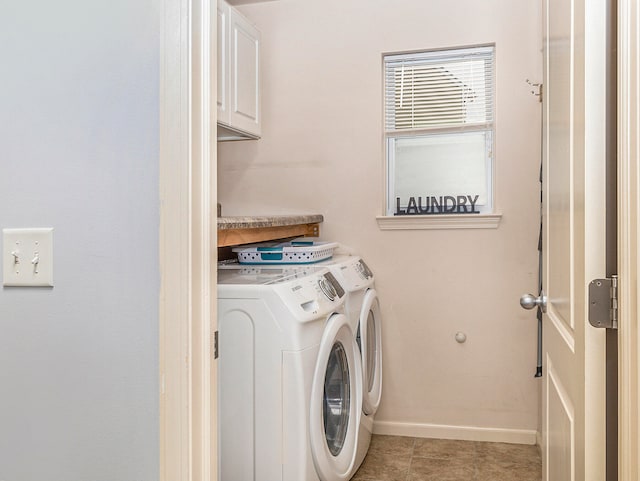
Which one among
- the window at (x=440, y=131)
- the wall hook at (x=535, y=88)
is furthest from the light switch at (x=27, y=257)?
the wall hook at (x=535, y=88)

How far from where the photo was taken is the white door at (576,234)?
97cm

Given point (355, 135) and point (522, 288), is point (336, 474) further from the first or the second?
point (355, 135)

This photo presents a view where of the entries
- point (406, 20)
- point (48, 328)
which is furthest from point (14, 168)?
point (406, 20)

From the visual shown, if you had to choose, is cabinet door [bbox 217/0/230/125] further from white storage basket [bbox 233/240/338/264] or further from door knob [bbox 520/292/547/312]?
door knob [bbox 520/292/547/312]

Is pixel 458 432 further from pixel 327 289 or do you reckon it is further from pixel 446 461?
pixel 327 289

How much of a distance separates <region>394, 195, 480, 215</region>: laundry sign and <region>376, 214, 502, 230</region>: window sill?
0.09 m

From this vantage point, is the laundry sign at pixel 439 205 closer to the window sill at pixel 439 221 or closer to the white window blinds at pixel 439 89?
the window sill at pixel 439 221

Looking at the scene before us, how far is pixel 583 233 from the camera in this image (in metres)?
0.99

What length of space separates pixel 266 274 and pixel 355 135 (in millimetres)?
1278

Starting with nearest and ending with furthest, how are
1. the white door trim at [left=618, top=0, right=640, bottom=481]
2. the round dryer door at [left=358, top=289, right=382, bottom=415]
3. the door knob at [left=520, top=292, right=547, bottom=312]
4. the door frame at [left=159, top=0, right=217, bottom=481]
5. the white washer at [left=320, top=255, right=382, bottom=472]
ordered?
the white door trim at [left=618, top=0, right=640, bottom=481], the door frame at [left=159, top=0, right=217, bottom=481], the door knob at [left=520, top=292, right=547, bottom=312], the white washer at [left=320, top=255, right=382, bottom=472], the round dryer door at [left=358, top=289, right=382, bottom=415]

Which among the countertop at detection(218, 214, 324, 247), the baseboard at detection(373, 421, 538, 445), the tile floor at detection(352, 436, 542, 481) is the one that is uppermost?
the countertop at detection(218, 214, 324, 247)

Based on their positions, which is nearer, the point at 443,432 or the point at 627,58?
the point at 627,58

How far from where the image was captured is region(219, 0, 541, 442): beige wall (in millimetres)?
3074

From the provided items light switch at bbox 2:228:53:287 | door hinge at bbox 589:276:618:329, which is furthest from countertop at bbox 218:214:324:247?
door hinge at bbox 589:276:618:329
